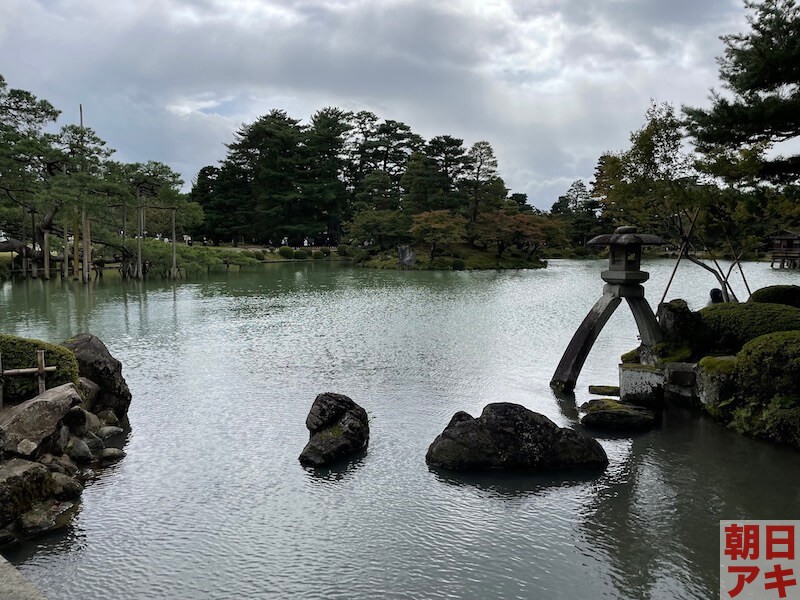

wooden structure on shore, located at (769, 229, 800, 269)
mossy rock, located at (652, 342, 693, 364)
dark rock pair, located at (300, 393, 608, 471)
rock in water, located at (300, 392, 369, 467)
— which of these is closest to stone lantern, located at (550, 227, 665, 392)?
mossy rock, located at (652, 342, 693, 364)

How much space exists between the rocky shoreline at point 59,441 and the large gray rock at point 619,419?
683 centimetres

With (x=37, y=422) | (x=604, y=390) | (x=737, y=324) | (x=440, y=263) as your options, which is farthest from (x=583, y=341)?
(x=440, y=263)

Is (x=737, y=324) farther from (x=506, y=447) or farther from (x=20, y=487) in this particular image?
(x=20, y=487)

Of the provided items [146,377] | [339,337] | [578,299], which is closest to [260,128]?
[578,299]

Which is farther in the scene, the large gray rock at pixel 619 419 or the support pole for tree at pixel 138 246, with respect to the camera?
the support pole for tree at pixel 138 246

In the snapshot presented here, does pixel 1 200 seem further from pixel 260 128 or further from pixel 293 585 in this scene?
pixel 293 585

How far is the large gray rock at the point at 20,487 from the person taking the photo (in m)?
5.84

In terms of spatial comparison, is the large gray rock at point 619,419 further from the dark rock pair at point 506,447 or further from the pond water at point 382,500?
the dark rock pair at point 506,447

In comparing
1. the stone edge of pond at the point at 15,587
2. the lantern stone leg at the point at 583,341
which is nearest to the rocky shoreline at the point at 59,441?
the stone edge of pond at the point at 15,587

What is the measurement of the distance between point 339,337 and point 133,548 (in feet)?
36.7

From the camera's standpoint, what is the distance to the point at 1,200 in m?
32.2

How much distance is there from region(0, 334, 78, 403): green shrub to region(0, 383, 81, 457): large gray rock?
45cm

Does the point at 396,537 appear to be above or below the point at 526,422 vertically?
below

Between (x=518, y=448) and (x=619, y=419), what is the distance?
2.36m
